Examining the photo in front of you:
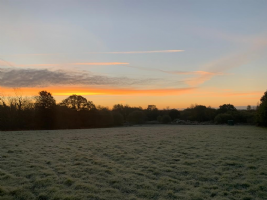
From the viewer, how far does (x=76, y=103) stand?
48031mm

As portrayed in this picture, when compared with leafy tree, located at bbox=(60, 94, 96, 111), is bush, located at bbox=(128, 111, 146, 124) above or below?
below

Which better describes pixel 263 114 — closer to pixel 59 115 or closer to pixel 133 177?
pixel 133 177

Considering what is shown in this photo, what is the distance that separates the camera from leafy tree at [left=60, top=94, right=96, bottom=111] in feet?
156

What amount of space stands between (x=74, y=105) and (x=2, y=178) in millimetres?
42719

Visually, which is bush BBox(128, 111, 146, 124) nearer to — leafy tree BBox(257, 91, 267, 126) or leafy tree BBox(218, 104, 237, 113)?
leafy tree BBox(218, 104, 237, 113)

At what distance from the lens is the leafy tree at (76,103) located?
156ft

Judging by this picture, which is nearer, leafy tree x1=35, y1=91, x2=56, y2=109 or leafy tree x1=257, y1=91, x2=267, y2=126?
leafy tree x1=257, y1=91, x2=267, y2=126

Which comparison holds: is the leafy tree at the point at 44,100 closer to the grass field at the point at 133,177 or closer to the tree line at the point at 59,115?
the tree line at the point at 59,115

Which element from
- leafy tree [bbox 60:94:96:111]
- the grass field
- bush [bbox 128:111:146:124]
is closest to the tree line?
leafy tree [bbox 60:94:96:111]

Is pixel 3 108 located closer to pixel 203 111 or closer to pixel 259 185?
pixel 259 185

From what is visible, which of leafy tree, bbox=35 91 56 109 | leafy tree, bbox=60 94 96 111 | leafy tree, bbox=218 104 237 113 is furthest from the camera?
leafy tree, bbox=218 104 237 113

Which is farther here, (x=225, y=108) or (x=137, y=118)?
(x=137, y=118)

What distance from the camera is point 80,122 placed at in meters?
45.1

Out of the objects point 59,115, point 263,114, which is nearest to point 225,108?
point 263,114
